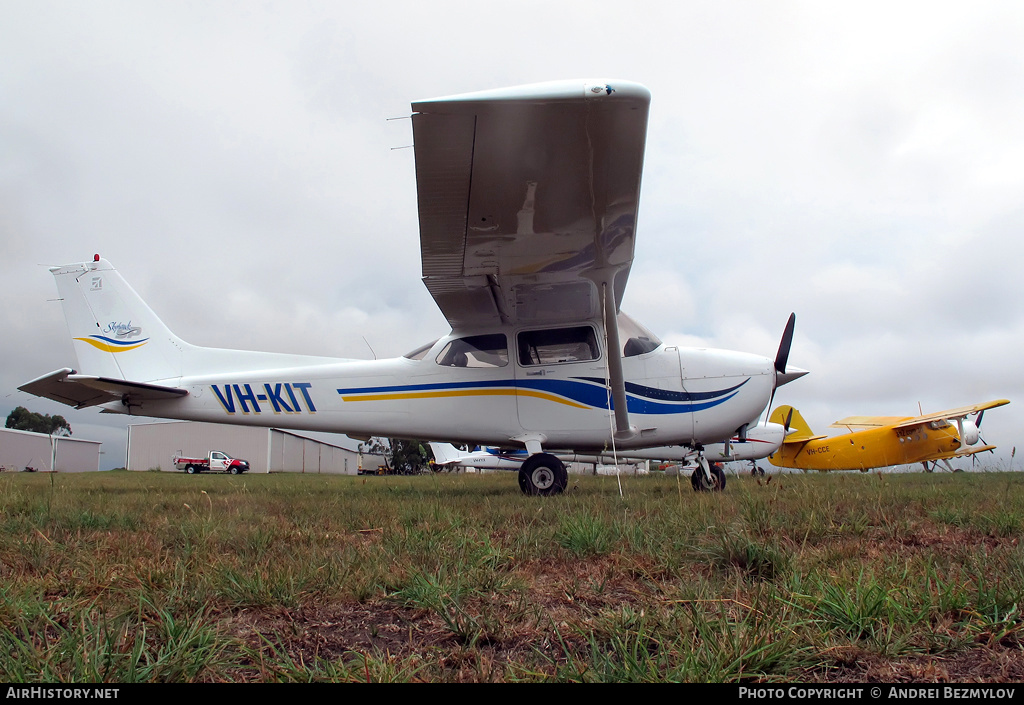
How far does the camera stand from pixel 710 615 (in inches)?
65.5

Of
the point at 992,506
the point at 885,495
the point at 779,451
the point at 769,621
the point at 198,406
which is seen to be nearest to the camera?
the point at 769,621

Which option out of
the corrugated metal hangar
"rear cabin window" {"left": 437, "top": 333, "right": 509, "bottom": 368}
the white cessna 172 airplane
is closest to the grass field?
the white cessna 172 airplane

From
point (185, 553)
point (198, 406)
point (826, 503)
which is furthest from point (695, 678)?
point (198, 406)

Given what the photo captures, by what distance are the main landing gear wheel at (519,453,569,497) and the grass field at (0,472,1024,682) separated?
3203 millimetres

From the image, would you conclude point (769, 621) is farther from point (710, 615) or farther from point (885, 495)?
point (885, 495)

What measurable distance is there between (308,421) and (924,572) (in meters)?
6.34

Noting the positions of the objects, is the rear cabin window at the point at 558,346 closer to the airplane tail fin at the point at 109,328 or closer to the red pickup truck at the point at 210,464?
the airplane tail fin at the point at 109,328

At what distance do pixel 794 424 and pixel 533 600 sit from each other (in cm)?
2010

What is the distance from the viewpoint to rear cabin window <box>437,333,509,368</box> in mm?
6855

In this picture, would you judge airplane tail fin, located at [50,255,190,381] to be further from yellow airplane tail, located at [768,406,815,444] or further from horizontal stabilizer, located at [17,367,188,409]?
yellow airplane tail, located at [768,406,815,444]

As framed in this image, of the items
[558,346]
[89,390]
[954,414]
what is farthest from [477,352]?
[954,414]

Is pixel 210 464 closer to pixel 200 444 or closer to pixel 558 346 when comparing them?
pixel 200 444

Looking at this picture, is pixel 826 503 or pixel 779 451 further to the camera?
pixel 779 451
